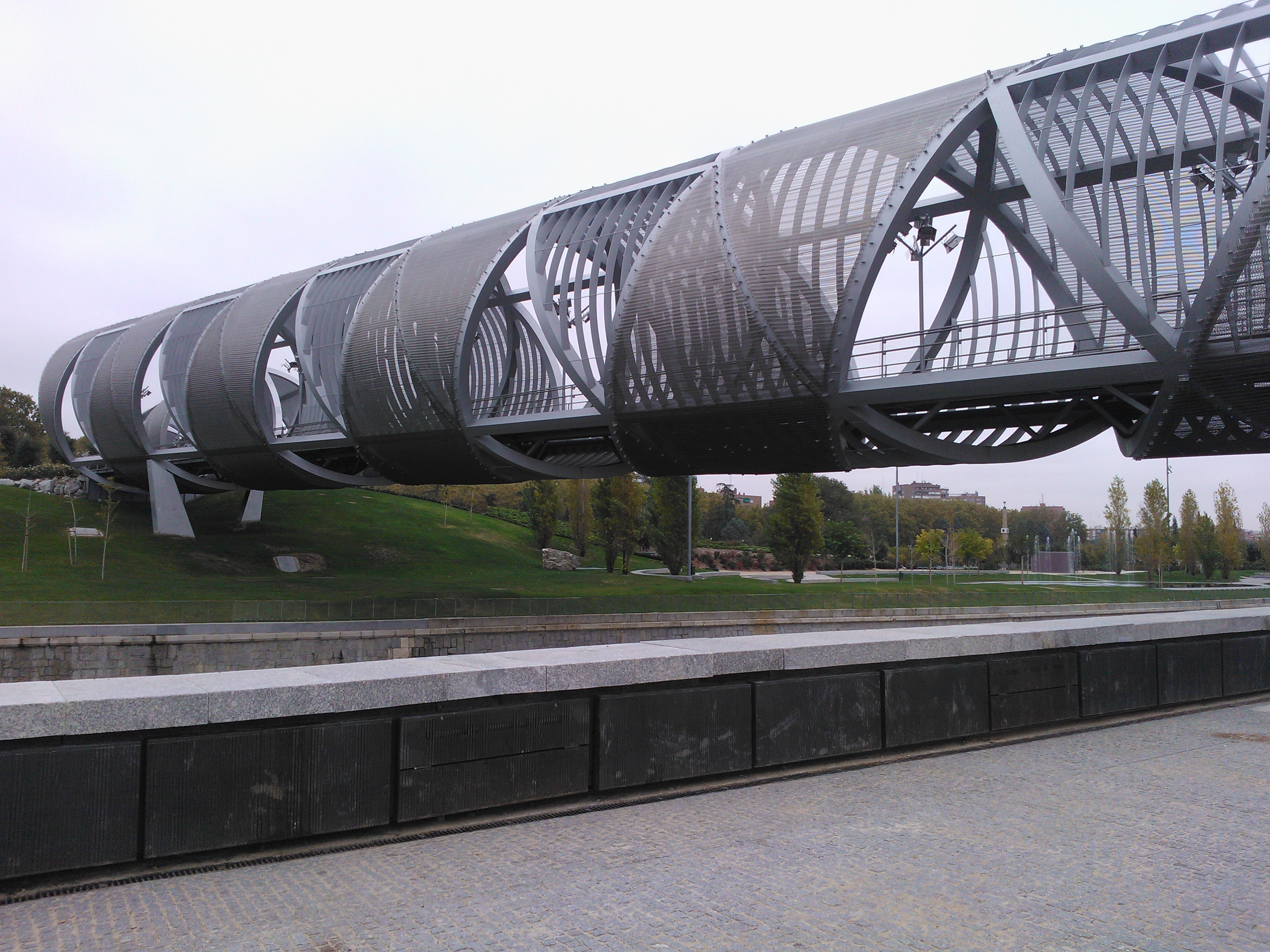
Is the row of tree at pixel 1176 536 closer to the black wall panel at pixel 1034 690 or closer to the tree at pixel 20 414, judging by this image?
the black wall panel at pixel 1034 690

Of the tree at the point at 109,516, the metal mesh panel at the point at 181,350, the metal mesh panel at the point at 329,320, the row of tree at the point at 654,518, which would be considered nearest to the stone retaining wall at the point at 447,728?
the metal mesh panel at the point at 329,320

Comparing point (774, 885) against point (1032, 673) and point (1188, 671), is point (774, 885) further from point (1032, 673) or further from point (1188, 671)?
point (1188, 671)

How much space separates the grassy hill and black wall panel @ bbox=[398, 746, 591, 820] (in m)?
27.3

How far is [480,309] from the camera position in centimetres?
2673

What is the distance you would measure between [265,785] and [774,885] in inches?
107

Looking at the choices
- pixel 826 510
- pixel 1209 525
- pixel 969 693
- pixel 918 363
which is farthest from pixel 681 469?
pixel 826 510

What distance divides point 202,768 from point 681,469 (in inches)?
838

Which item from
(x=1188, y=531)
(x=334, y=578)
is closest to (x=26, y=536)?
(x=334, y=578)

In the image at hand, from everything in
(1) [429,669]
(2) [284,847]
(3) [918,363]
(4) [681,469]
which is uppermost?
(3) [918,363]

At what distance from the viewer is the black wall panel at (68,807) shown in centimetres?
429

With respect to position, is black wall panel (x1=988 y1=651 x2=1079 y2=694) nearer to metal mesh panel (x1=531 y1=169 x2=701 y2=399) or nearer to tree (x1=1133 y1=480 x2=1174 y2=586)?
metal mesh panel (x1=531 y1=169 x2=701 y2=399)

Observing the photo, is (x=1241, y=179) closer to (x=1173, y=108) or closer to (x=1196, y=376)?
(x=1173, y=108)

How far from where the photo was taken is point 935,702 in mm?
7949

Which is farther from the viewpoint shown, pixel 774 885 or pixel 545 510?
pixel 545 510
